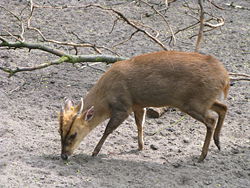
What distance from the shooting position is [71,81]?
8.61 meters

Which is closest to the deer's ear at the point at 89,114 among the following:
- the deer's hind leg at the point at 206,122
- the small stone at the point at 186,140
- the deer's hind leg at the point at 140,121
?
the deer's hind leg at the point at 140,121

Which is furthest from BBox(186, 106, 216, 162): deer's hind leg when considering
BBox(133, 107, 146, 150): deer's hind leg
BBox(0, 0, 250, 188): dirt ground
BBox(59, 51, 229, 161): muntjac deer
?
BBox(133, 107, 146, 150): deer's hind leg

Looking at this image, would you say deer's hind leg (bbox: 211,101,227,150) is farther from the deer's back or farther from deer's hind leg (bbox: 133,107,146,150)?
deer's hind leg (bbox: 133,107,146,150)

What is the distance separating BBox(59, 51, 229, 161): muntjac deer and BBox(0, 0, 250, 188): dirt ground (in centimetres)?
28

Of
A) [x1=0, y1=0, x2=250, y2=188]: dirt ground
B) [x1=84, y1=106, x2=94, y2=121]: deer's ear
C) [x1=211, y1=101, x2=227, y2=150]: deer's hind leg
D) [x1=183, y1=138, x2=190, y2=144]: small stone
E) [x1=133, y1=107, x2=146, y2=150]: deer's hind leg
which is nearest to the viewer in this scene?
[x1=0, y1=0, x2=250, y2=188]: dirt ground

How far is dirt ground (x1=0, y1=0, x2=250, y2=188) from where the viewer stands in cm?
575

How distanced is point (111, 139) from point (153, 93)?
993 millimetres

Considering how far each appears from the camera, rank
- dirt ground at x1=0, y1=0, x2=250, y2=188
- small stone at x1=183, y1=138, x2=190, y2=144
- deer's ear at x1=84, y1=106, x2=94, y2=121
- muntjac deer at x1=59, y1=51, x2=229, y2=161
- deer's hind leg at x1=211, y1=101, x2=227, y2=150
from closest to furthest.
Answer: dirt ground at x1=0, y1=0, x2=250, y2=188, muntjac deer at x1=59, y1=51, x2=229, y2=161, deer's ear at x1=84, y1=106, x2=94, y2=121, deer's hind leg at x1=211, y1=101, x2=227, y2=150, small stone at x1=183, y1=138, x2=190, y2=144

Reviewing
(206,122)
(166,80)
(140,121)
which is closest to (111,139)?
(140,121)

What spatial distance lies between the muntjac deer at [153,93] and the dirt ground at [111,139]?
28 cm

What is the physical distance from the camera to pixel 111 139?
275 inches

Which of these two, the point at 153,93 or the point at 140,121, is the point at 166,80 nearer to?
the point at 153,93

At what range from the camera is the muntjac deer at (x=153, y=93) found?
6.21 m

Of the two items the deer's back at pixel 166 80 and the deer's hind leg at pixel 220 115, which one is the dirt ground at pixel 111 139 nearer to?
the deer's hind leg at pixel 220 115
